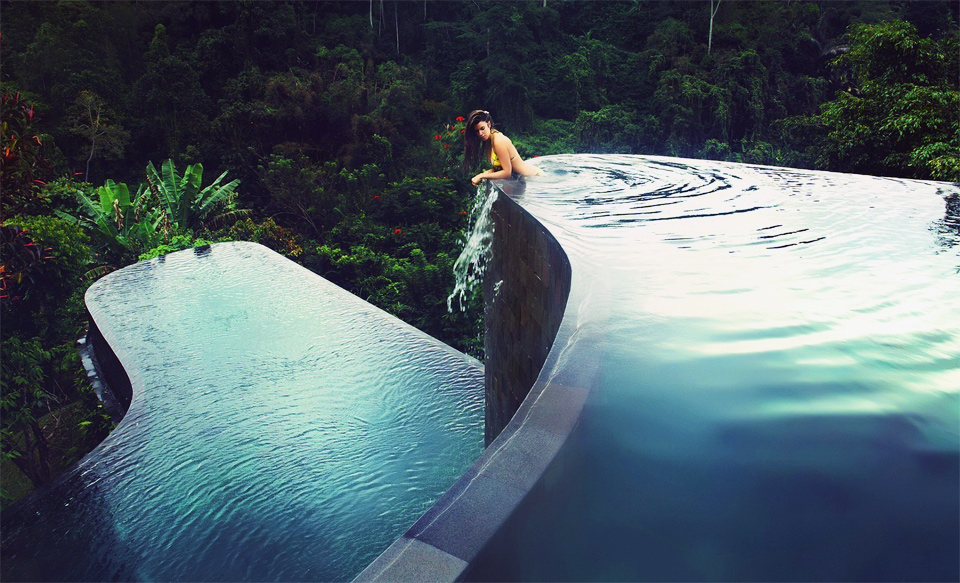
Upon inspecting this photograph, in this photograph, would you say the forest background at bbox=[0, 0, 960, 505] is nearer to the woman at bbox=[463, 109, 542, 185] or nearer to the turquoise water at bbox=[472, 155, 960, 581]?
the woman at bbox=[463, 109, 542, 185]

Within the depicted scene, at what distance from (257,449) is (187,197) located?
9.48 meters

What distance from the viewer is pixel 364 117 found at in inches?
632

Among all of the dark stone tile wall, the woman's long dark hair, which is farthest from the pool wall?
the woman's long dark hair

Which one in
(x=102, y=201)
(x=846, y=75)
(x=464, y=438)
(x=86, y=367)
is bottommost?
(x=86, y=367)

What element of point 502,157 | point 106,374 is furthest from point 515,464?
point 106,374

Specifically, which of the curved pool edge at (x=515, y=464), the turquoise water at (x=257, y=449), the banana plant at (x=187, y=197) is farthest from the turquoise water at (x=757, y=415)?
the banana plant at (x=187, y=197)

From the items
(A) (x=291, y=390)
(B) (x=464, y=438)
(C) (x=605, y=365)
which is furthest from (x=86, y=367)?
(C) (x=605, y=365)

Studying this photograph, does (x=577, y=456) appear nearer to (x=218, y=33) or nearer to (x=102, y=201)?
(x=102, y=201)

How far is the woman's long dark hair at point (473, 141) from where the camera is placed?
5133mm

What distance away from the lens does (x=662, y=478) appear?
1.37m

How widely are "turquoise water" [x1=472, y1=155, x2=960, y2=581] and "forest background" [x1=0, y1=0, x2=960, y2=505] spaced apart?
17.5 feet

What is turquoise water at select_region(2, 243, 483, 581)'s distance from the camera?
130 inches

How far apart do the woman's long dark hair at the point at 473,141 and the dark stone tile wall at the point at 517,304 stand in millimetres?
949

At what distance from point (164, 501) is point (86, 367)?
183 inches
